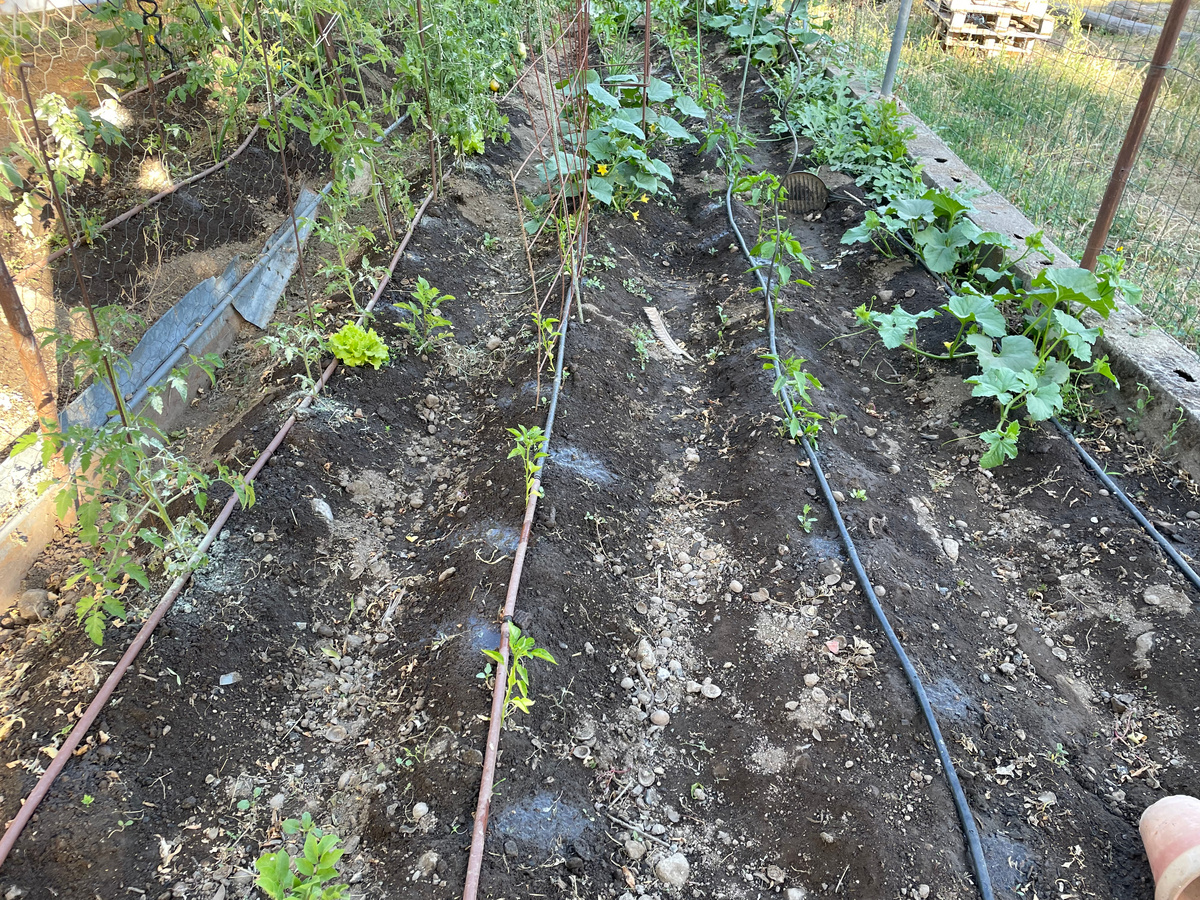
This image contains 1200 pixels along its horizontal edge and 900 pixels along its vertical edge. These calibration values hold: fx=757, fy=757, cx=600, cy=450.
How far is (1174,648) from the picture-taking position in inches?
98.3

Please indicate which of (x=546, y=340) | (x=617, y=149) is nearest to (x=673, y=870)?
(x=546, y=340)

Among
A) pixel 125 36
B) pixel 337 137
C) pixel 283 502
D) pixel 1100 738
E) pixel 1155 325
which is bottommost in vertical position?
pixel 1100 738

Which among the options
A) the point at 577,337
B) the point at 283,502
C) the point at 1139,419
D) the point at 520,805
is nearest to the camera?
the point at 520,805

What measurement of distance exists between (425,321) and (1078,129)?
4.86 meters

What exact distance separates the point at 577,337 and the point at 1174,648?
2.64 m

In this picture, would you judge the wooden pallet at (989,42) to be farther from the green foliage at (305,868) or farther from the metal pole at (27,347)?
the green foliage at (305,868)

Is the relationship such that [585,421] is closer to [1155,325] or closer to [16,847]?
[16,847]

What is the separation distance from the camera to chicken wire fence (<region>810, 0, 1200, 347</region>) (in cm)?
428

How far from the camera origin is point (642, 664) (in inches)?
102

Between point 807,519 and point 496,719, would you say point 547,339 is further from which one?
point 496,719

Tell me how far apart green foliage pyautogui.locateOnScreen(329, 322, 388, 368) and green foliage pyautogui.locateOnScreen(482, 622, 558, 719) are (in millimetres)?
1697

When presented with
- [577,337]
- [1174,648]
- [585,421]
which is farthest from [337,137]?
[1174,648]

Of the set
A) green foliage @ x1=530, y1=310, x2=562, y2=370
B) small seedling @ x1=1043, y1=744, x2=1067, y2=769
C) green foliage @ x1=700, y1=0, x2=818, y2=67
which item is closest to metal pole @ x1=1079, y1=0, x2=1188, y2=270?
small seedling @ x1=1043, y1=744, x2=1067, y2=769

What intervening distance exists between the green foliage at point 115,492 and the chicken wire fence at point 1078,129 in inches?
167
